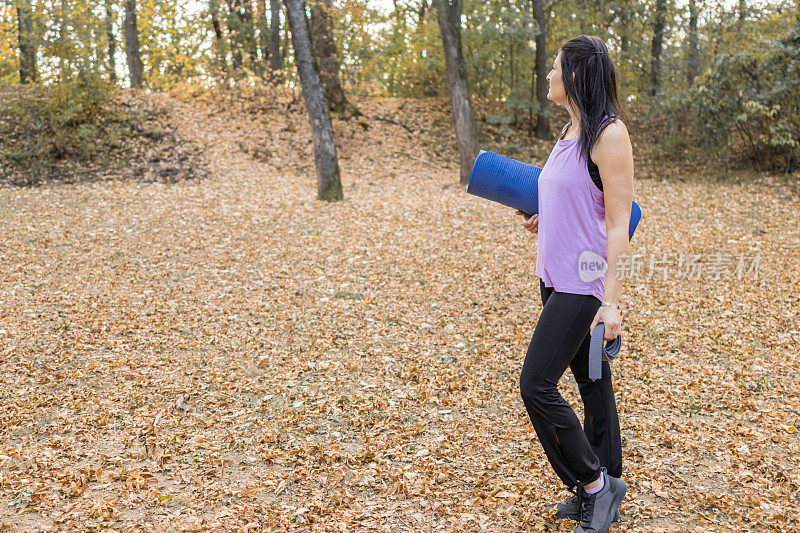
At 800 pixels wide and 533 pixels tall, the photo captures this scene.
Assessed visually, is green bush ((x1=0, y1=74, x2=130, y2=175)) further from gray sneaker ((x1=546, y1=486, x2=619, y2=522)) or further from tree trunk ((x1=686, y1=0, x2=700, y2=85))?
tree trunk ((x1=686, y1=0, x2=700, y2=85))

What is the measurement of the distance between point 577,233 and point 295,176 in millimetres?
9833

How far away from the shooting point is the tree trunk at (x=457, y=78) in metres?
11.1

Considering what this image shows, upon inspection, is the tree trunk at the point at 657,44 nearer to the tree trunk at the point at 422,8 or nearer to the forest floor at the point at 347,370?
the tree trunk at the point at 422,8

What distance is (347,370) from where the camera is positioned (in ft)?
14.7

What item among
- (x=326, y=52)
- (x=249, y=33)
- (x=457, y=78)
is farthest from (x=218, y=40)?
(x=457, y=78)

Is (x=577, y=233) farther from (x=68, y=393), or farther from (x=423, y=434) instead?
(x=68, y=393)

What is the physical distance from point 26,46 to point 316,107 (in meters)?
9.04

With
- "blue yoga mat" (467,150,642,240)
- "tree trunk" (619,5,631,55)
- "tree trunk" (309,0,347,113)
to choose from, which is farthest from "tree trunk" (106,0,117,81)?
"blue yoga mat" (467,150,642,240)

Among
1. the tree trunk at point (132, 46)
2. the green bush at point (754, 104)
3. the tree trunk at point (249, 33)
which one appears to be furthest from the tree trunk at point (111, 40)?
the green bush at point (754, 104)

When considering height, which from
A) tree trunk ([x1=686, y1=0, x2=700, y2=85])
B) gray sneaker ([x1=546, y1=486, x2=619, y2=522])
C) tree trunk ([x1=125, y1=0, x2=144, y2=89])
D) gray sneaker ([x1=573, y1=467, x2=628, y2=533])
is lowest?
gray sneaker ([x1=546, y1=486, x2=619, y2=522])

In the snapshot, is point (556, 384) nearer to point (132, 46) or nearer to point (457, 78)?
point (457, 78)

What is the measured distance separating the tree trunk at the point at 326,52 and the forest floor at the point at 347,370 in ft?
18.1

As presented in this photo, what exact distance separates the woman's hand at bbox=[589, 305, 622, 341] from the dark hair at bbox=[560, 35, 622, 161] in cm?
54

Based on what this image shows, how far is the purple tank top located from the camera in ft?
7.33
